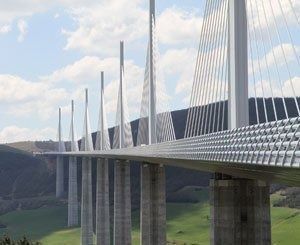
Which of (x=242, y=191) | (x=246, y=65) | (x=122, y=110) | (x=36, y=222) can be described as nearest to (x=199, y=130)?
(x=242, y=191)

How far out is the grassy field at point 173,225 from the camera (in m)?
105

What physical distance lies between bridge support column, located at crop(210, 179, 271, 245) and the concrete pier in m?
134

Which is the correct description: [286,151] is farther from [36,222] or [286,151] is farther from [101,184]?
[36,222]

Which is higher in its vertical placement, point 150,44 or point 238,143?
point 150,44

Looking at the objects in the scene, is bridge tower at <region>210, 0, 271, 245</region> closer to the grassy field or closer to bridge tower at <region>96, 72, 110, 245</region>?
bridge tower at <region>96, 72, 110, 245</region>

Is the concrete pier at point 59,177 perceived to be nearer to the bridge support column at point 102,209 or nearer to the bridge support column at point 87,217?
the bridge support column at point 87,217

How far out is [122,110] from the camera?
239 feet

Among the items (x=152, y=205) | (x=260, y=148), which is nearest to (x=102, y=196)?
(x=152, y=205)

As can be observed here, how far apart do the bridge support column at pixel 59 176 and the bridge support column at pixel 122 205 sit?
92.7 metres

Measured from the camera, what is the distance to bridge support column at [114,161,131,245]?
68625mm

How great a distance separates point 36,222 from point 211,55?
11834cm

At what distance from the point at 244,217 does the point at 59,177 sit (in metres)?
140

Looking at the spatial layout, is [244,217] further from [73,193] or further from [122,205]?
[73,193]

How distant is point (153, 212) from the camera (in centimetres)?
5591
